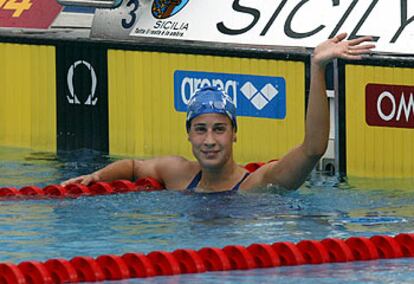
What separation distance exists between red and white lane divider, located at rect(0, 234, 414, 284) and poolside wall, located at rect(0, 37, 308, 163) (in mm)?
3773

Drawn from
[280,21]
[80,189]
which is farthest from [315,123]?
[280,21]

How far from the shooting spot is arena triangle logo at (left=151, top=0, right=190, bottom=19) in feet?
40.2

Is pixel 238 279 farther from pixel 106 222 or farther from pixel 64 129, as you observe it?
pixel 64 129

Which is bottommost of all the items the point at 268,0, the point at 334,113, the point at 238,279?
the point at 238,279

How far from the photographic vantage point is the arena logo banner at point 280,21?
10797mm

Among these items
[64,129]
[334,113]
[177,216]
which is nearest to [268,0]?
[334,113]

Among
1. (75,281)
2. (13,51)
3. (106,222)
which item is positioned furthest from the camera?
(13,51)

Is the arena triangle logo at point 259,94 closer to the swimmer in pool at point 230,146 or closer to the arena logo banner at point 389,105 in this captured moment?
the arena logo banner at point 389,105

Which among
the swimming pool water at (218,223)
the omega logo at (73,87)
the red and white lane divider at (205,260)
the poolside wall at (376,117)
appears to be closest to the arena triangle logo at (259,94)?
the poolside wall at (376,117)

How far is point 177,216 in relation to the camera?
8781mm

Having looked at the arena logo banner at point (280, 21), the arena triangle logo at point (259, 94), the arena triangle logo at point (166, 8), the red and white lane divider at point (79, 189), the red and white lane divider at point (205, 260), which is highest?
the arena triangle logo at point (166, 8)

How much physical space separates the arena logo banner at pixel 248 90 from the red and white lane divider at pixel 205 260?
12.4 ft

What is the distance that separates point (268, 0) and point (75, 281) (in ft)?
17.2

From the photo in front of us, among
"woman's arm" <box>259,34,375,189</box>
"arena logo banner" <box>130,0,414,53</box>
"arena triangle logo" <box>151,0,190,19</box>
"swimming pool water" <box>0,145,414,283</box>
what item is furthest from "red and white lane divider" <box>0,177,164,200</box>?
"arena triangle logo" <box>151,0,190,19</box>
